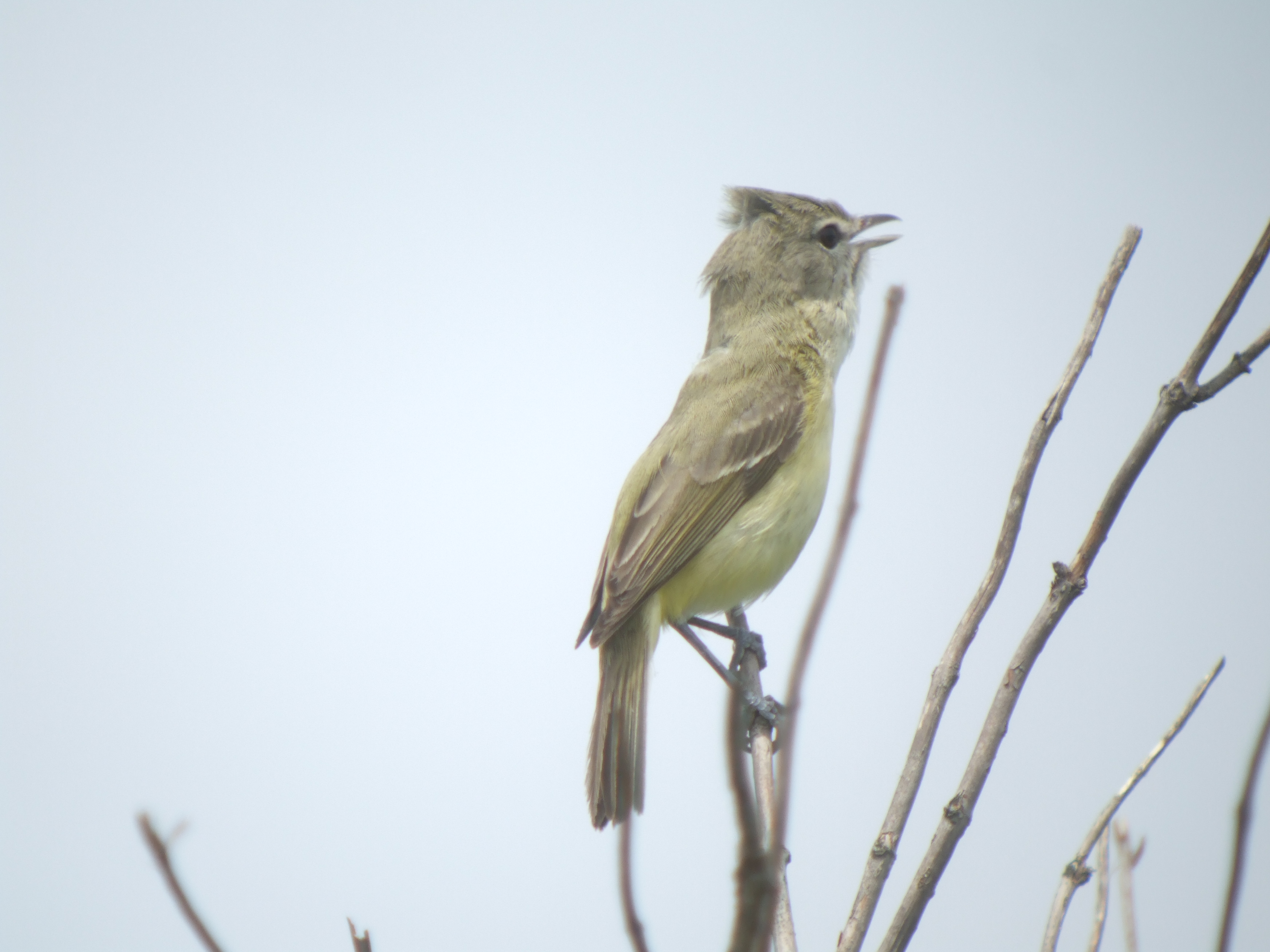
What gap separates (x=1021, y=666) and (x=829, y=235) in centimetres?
370

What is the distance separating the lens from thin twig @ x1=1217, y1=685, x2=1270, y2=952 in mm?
1269

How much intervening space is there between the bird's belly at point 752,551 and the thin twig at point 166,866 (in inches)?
111

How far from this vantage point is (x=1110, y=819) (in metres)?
1.97

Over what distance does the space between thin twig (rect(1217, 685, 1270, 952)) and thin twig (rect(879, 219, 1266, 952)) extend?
51 cm

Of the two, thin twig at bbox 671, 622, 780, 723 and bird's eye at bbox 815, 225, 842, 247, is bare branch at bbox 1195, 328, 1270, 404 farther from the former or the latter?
bird's eye at bbox 815, 225, 842, 247

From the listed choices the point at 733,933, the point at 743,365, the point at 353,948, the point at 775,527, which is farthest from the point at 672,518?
the point at 733,933

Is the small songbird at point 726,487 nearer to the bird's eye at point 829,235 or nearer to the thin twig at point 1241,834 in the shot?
the bird's eye at point 829,235

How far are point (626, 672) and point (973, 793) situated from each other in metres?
2.17

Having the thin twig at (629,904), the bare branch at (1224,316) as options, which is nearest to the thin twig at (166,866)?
the thin twig at (629,904)

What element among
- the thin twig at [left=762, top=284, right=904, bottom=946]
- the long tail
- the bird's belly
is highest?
the bird's belly

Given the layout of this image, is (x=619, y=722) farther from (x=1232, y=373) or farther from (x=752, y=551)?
(x=1232, y=373)

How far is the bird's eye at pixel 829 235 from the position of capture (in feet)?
16.9

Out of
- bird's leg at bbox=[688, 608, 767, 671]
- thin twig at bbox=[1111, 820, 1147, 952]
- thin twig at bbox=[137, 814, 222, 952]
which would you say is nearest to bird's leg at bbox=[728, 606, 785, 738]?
bird's leg at bbox=[688, 608, 767, 671]

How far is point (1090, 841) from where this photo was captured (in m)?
1.97
